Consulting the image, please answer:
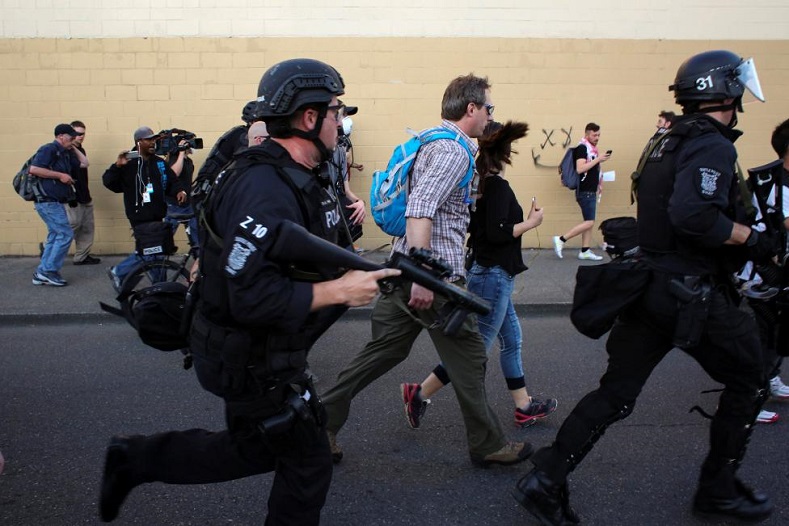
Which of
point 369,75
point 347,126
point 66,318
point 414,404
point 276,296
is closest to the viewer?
point 276,296

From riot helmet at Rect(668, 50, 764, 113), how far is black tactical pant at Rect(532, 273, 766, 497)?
77cm

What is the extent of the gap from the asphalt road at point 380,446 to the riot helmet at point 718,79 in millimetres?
1831

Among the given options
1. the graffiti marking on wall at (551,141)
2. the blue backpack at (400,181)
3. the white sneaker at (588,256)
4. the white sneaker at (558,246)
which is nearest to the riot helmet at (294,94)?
the blue backpack at (400,181)

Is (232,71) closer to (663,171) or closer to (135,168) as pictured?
(135,168)

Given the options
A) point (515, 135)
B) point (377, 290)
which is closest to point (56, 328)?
point (515, 135)

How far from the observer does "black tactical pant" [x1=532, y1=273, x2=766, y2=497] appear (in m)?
2.97

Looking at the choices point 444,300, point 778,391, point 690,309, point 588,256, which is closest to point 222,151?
point 444,300

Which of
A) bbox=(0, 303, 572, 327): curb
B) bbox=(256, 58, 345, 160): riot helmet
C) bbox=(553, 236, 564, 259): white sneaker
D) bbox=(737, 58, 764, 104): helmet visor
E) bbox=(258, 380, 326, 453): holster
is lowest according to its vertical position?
bbox=(0, 303, 572, 327): curb

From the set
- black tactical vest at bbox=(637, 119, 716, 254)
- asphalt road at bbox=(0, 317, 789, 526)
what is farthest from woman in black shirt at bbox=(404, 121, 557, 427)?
black tactical vest at bbox=(637, 119, 716, 254)

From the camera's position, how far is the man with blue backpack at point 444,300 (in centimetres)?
332

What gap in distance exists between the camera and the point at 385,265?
243 centimetres

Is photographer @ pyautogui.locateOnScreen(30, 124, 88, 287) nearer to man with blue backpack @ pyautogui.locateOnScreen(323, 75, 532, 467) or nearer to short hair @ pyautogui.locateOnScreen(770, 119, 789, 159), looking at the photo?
man with blue backpack @ pyautogui.locateOnScreen(323, 75, 532, 467)

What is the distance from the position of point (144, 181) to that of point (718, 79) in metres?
5.75

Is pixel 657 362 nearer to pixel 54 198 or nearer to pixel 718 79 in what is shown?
pixel 718 79
